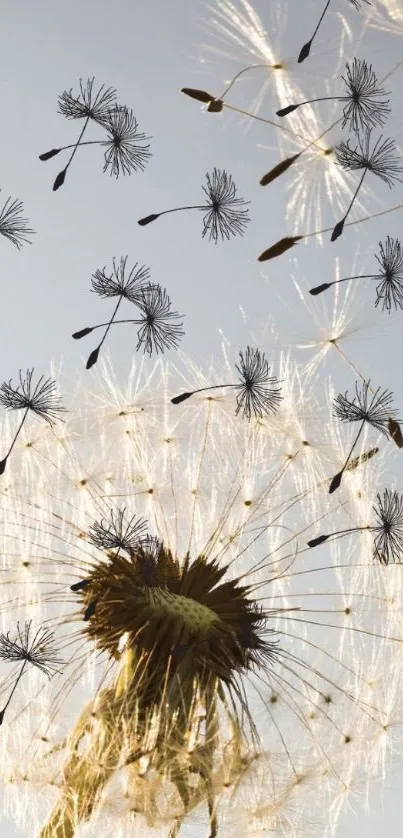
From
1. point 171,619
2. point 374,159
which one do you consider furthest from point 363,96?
point 171,619

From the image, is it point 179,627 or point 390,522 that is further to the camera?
point 179,627

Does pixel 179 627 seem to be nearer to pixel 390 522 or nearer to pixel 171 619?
pixel 171 619

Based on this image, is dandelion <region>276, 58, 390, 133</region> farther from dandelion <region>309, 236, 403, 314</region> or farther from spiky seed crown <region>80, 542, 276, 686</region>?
spiky seed crown <region>80, 542, 276, 686</region>

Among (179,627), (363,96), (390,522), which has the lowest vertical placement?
(179,627)

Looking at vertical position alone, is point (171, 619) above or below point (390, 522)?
below

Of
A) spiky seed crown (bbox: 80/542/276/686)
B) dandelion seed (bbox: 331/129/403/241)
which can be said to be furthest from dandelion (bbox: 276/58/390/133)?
spiky seed crown (bbox: 80/542/276/686)

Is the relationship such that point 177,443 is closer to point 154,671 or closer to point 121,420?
point 121,420

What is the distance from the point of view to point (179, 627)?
4164mm

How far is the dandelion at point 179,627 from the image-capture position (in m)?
3.99

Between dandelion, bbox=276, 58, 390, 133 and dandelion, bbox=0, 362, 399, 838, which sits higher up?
dandelion, bbox=276, 58, 390, 133

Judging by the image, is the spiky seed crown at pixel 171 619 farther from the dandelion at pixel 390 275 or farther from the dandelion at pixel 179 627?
the dandelion at pixel 390 275

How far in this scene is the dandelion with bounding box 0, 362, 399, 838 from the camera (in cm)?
399

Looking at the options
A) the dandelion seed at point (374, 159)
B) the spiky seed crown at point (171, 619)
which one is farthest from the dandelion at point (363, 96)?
the spiky seed crown at point (171, 619)

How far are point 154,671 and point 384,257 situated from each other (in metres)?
1.76
